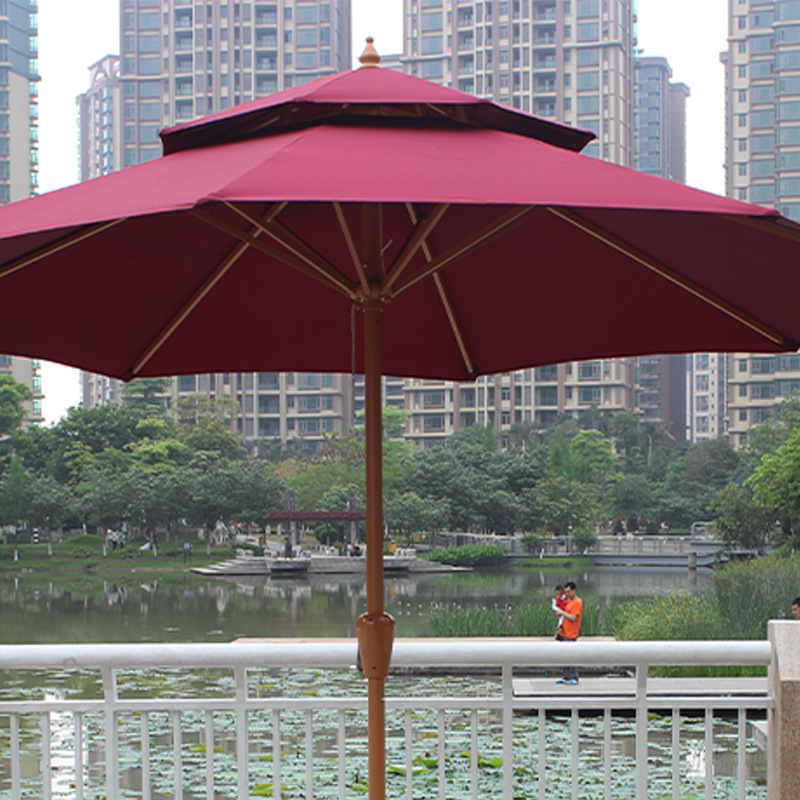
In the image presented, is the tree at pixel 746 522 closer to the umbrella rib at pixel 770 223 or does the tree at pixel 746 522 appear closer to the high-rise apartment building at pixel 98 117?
the umbrella rib at pixel 770 223

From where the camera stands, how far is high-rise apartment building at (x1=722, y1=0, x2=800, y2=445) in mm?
49750

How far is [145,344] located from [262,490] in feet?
116

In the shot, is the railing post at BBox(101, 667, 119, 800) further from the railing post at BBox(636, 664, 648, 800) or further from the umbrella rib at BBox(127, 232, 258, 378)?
the railing post at BBox(636, 664, 648, 800)

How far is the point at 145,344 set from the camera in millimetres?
2412

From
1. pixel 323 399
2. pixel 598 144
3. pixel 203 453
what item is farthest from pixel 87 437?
pixel 598 144

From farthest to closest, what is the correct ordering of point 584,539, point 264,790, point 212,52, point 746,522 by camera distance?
point 212,52 → point 584,539 → point 746,522 → point 264,790

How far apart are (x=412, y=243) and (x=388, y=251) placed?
0.64 meters

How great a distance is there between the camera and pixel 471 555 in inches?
1382

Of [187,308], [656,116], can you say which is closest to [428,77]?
[656,116]

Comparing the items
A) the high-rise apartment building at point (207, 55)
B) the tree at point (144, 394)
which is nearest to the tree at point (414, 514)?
the tree at point (144, 394)

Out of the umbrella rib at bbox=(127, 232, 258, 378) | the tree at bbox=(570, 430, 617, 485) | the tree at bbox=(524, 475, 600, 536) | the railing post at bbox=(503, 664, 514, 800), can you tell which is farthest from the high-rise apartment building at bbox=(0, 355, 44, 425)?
the railing post at bbox=(503, 664, 514, 800)

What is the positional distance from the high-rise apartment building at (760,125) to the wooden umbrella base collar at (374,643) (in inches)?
1972

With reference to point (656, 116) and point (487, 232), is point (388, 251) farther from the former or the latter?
A: point (656, 116)

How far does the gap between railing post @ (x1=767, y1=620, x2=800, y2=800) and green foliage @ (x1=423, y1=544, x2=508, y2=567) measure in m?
32.5
